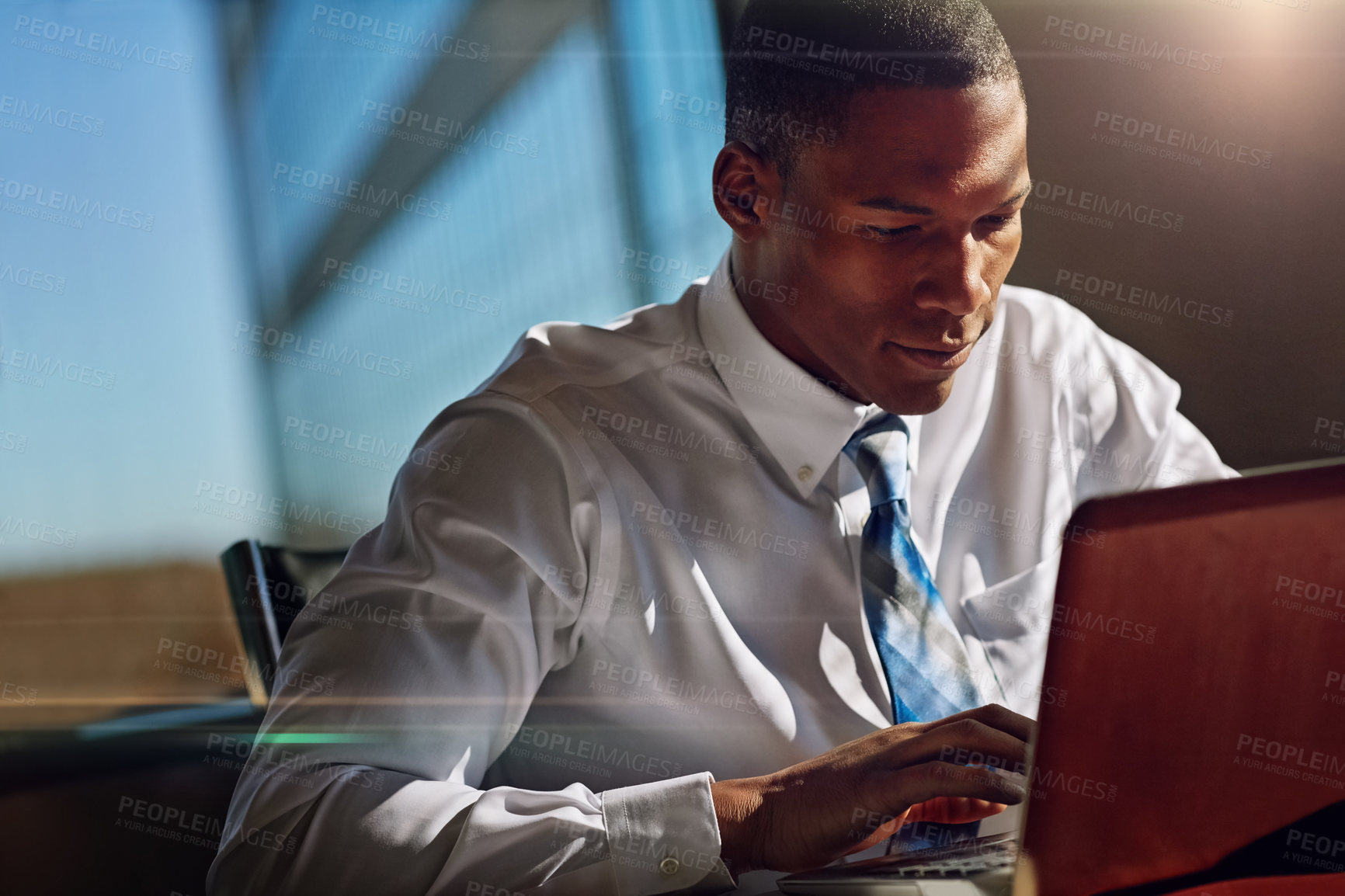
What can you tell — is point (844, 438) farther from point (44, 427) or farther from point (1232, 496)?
point (44, 427)

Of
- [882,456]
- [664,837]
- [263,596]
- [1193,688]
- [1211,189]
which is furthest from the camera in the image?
[1211,189]

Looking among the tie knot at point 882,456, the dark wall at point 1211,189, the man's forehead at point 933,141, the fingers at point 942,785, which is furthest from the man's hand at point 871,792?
the dark wall at point 1211,189

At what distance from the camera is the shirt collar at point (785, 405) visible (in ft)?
4.01

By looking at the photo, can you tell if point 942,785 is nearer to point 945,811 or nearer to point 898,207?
point 945,811

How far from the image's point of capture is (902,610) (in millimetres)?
1132

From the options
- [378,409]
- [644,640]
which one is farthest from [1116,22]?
[378,409]

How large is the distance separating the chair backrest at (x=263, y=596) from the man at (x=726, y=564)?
1.66 feet

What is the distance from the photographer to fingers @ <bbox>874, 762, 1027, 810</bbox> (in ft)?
2.27

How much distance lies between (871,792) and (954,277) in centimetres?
63

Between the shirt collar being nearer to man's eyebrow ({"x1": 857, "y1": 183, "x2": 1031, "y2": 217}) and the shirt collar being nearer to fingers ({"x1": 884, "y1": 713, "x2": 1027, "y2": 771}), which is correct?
man's eyebrow ({"x1": 857, "y1": 183, "x2": 1031, "y2": 217})

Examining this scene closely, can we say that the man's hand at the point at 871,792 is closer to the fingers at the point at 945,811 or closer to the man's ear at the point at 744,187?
the fingers at the point at 945,811

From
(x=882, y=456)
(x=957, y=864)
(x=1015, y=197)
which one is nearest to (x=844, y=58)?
(x=1015, y=197)

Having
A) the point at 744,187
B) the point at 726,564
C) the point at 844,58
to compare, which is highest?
the point at 844,58

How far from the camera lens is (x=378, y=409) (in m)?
4.02
